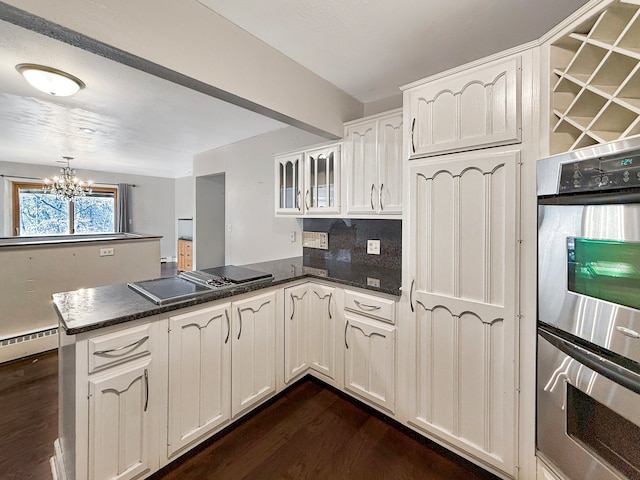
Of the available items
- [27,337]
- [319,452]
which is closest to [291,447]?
[319,452]

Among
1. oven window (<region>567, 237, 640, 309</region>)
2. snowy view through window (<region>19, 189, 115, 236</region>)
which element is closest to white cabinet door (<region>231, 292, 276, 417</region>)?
oven window (<region>567, 237, 640, 309</region>)

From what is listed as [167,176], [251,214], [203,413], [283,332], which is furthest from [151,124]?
[167,176]

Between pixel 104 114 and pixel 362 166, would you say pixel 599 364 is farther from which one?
pixel 104 114

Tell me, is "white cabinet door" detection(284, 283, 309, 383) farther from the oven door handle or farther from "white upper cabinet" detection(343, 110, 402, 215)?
the oven door handle

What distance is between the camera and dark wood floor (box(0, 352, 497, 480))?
148 centimetres

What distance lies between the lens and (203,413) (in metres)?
1.57

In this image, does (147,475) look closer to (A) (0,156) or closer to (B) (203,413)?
(B) (203,413)

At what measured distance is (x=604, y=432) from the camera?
0.97m

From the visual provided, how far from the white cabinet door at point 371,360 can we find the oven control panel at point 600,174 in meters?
1.15

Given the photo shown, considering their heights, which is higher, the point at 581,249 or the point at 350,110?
the point at 350,110

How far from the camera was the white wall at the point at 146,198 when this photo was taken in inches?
237

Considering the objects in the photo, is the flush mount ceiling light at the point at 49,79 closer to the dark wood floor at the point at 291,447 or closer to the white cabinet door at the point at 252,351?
the white cabinet door at the point at 252,351

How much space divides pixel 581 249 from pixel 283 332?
5.62 feet

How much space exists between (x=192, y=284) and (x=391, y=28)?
1906 millimetres
